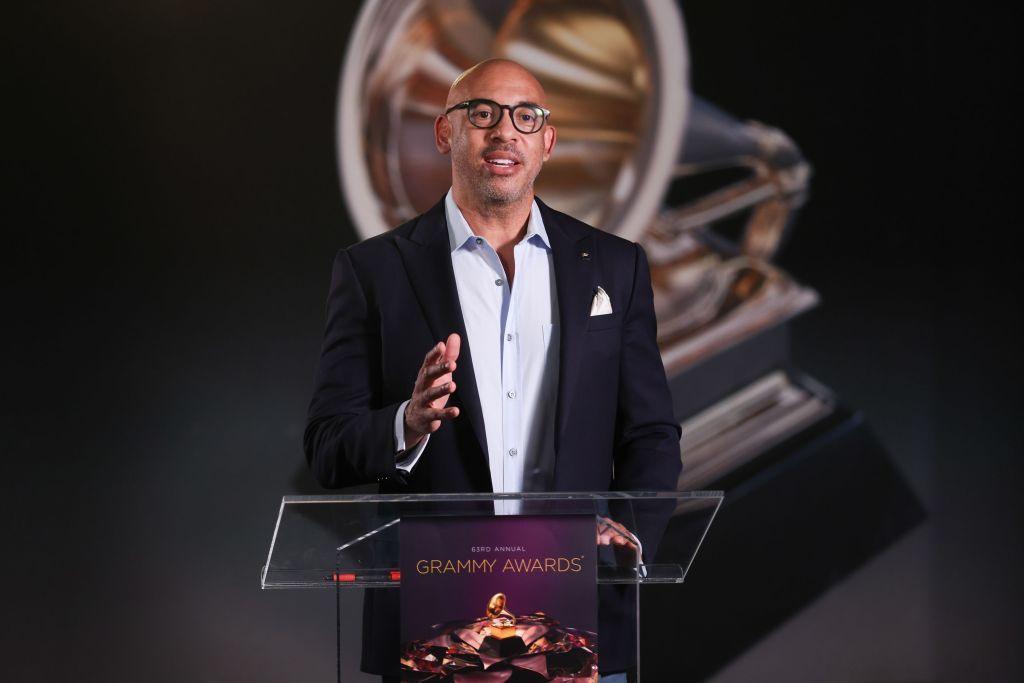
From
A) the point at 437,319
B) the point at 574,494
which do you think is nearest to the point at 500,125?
the point at 437,319

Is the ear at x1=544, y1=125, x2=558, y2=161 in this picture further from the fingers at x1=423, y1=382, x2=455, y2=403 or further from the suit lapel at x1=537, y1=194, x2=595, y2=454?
the fingers at x1=423, y1=382, x2=455, y2=403

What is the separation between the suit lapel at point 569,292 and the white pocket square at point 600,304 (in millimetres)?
12

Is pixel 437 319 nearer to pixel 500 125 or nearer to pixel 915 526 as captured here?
pixel 500 125

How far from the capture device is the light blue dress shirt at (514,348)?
6.48 feet

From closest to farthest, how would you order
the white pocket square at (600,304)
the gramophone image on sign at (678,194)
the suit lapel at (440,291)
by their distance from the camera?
the suit lapel at (440,291) → the white pocket square at (600,304) → the gramophone image on sign at (678,194)

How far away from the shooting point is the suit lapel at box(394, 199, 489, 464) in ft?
6.31

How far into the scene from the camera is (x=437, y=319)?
2.00 metres

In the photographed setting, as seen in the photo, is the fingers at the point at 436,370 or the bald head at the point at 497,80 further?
the bald head at the point at 497,80

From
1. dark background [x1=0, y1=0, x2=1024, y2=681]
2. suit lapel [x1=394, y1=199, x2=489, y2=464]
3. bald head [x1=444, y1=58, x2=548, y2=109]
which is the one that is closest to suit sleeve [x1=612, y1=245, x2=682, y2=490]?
suit lapel [x1=394, y1=199, x2=489, y2=464]

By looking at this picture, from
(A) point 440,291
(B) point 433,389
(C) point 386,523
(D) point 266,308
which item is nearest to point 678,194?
(D) point 266,308

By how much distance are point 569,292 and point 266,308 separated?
199 cm

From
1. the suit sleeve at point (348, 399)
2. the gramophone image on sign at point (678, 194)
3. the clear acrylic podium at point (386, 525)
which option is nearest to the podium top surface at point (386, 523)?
the clear acrylic podium at point (386, 525)

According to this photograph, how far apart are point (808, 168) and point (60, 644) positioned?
2.91 m

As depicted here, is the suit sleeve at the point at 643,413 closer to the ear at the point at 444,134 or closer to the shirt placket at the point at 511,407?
the shirt placket at the point at 511,407
